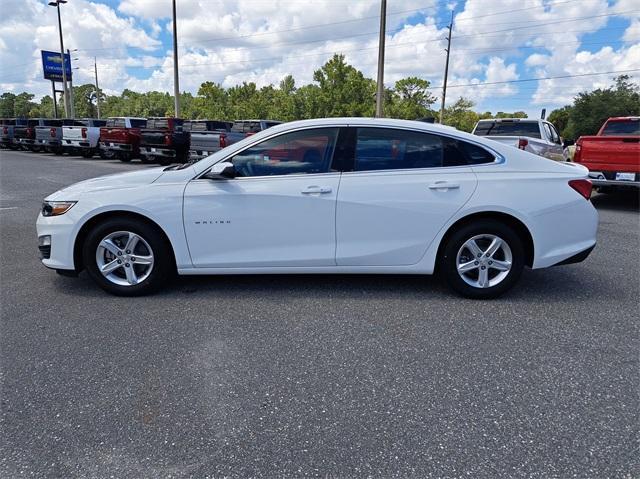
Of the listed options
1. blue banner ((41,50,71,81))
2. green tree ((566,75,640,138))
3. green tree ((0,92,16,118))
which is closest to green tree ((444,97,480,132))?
green tree ((566,75,640,138))

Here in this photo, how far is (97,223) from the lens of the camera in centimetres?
409

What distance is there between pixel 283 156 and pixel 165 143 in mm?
14598

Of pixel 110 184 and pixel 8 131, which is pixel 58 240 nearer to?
pixel 110 184

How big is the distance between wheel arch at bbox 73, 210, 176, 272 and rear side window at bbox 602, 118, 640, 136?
10368 mm

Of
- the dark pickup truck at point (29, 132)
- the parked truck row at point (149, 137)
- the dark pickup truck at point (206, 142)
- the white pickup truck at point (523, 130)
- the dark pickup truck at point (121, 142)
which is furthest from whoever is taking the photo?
the dark pickup truck at point (29, 132)

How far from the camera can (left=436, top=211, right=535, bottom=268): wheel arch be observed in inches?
159

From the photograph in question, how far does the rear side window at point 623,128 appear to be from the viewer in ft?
33.5

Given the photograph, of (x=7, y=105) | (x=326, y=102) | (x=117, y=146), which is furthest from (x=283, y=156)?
(x=7, y=105)

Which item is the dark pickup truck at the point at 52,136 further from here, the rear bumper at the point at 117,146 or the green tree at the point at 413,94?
the green tree at the point at 413,94

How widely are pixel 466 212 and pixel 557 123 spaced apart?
9400 centimetres

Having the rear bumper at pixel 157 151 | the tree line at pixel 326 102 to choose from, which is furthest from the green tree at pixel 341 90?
the rear bumper at pixel 157 151

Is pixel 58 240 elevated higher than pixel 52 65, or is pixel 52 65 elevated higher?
pixel 52 65

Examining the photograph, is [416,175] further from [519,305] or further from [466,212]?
[519,305]

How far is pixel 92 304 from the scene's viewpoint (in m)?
3.98
